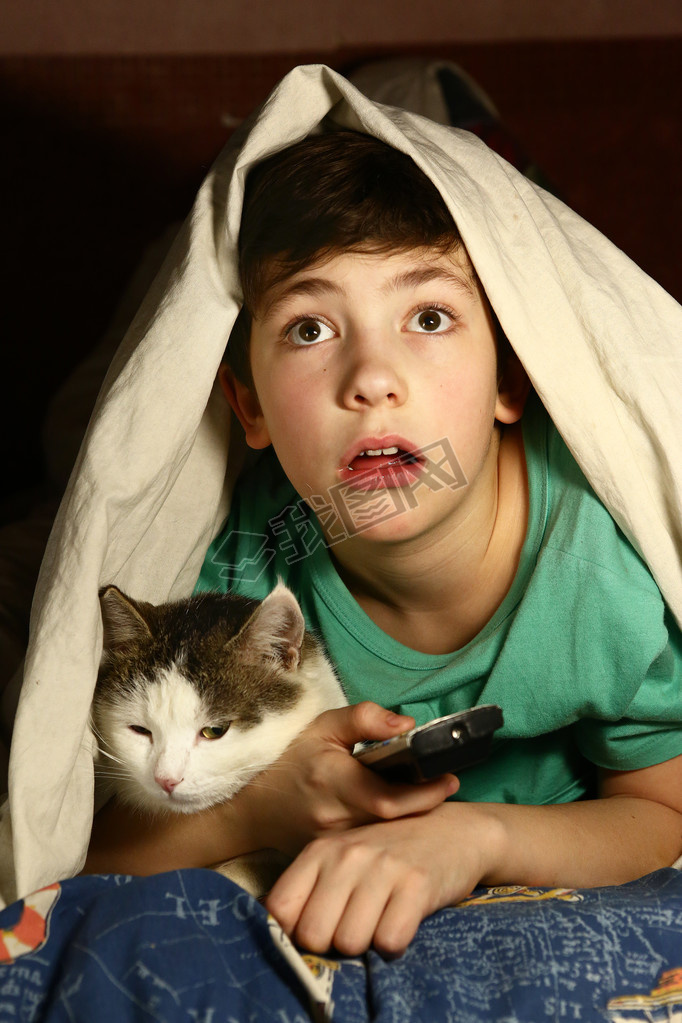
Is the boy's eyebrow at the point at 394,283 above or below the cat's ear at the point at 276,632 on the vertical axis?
above

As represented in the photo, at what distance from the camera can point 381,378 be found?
0.71m

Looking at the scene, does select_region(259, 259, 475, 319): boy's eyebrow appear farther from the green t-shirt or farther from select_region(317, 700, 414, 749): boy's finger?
select_region(317, 700, 414, 749): boy's finger

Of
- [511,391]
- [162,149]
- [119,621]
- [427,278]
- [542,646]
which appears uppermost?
[162,149]

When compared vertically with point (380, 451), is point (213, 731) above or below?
below

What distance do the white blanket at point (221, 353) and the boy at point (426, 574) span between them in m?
0.03

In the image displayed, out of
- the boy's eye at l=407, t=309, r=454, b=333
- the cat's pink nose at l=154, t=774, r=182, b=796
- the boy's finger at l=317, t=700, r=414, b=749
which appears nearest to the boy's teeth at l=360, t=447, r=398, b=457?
the boy's eye at l=407, t=309, r=454, b=333

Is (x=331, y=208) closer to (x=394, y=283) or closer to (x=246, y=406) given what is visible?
(x=394, y=283)

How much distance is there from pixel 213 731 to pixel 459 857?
245mm

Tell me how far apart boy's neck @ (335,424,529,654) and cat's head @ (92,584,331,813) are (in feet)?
0.43

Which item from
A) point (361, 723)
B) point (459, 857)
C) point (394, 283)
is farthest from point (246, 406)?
point (459, 857)

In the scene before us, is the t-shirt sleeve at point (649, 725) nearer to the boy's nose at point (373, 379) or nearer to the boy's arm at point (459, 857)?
A: the boy's arm at point (459, 857)

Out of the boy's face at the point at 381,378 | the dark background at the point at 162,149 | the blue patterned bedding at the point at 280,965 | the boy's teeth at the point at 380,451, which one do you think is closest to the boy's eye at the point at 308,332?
the boy's face at the point at 381,378

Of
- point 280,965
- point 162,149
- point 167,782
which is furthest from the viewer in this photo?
point 162,149

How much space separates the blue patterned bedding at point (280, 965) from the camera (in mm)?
503
